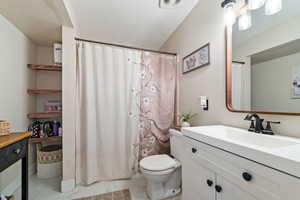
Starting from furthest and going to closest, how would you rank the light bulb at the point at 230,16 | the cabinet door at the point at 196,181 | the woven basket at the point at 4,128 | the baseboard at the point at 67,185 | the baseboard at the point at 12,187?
the baseboard at the point at 67,185
the baseboard at the point at 12,187
the light bulb at the point at 230,16
the woven basket at the point at 4,128
the cabinet door at the point at 196,181

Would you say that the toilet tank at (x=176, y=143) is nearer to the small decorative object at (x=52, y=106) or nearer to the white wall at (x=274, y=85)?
the white wall at (x=274, y=85)

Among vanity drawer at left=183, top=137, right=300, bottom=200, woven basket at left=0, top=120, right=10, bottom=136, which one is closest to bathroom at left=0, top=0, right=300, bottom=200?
vanity drawer at left=183, top=137, right=300, bottom=200

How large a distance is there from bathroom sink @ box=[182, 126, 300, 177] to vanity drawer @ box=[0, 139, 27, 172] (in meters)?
1.25

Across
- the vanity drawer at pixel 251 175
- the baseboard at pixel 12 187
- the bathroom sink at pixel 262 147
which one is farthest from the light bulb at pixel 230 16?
the baseboard at pixel 12 187

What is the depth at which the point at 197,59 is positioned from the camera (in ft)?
5.39

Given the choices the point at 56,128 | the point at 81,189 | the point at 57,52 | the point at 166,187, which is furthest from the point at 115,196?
the point at 57,52

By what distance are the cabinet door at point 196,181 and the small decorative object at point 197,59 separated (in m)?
1.02

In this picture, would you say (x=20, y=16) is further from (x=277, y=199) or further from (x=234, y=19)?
(x=277, y=199)

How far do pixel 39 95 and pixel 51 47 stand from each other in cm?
86

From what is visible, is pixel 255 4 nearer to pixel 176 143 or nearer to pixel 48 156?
pixel 176 143

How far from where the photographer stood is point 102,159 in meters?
1.75

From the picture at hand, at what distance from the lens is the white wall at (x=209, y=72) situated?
1.31 meters

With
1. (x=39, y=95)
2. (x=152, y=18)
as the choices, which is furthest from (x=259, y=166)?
(x=39, y=95)

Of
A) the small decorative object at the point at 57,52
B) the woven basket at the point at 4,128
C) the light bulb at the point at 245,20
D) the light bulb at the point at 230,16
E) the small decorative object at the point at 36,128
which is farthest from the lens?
the small decorative object at the point at 36,128
